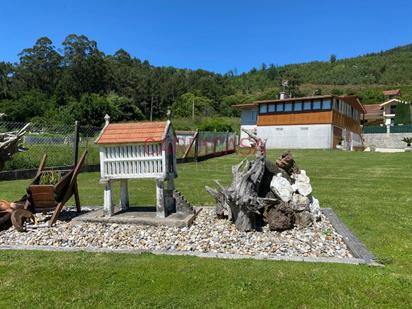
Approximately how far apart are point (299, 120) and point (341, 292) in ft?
111

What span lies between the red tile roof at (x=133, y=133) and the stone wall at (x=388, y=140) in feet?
124

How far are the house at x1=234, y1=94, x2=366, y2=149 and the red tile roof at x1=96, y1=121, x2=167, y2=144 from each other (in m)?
26.6

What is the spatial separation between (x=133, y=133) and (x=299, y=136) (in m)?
31.7

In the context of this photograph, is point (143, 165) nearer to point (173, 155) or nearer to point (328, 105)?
point (173, 155)

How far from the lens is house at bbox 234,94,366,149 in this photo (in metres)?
34.6

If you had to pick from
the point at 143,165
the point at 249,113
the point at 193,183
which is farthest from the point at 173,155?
the point at 249,113

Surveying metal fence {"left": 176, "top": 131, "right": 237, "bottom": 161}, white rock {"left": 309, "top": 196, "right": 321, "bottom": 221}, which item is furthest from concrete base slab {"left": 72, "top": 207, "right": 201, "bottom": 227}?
metal fence {"left": 176, "top": 131, "right": 237, "bottom": 161}

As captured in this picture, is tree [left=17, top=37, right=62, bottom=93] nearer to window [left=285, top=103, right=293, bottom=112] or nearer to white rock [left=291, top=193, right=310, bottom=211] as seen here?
window [left=285, top=103, right=293, bottom=112]

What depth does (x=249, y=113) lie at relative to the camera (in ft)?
145

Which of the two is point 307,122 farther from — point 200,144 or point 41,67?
point 41,67

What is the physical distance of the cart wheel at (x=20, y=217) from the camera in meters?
6.09

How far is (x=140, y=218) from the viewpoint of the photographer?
6.34 m

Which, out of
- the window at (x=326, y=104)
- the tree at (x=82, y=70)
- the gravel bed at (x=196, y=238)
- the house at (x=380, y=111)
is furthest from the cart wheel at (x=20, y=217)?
the tree at (x=82, y=70)

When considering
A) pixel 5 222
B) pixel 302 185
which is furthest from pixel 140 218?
pixel 302 185
